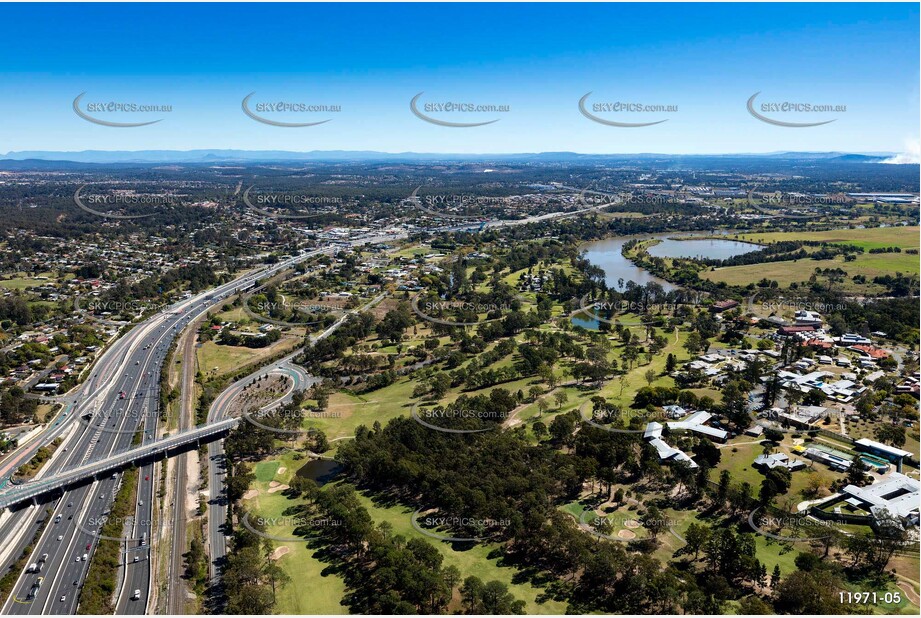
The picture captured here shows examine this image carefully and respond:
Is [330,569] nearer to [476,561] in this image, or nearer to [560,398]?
[476,561]

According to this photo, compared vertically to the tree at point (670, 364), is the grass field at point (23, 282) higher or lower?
higher

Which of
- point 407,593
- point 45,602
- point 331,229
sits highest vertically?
point 331,229

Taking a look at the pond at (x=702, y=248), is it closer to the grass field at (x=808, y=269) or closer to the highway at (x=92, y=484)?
the grass field at (x=808, y=269)

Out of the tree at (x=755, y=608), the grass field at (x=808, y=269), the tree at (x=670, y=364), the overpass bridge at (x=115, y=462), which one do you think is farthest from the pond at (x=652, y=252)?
the tree at (x=755, y=608)

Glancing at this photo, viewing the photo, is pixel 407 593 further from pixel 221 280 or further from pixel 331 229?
pixel 331 229

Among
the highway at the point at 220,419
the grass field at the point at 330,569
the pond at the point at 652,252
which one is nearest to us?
the grass field at the point at 330,569

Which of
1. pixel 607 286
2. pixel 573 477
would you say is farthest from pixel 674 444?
pixel 607 286

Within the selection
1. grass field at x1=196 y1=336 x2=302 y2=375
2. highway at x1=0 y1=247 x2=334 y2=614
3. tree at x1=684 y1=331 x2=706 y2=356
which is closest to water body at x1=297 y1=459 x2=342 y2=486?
highway at x1=0 y1=247 x2=334 y2=614
